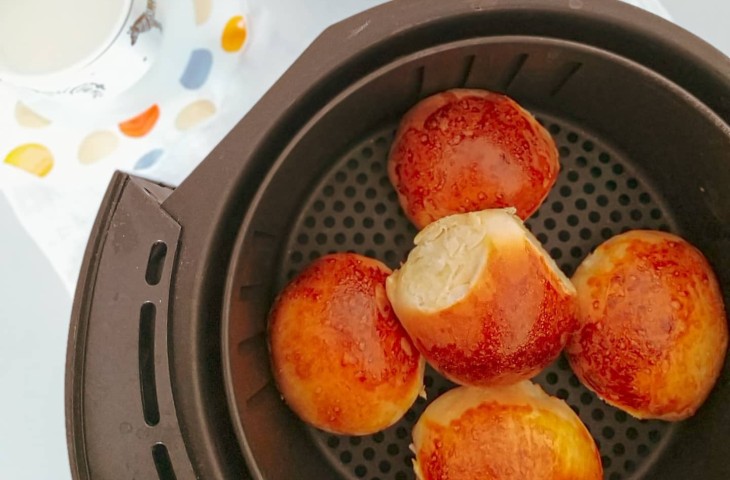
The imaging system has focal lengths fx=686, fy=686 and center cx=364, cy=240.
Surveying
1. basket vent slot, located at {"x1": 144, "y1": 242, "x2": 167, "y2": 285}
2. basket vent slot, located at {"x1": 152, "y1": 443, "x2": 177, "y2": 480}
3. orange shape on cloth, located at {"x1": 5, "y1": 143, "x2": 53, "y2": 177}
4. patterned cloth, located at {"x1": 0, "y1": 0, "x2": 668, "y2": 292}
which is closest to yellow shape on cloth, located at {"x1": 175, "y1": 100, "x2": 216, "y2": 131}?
patterned cloth, located at {"x1": 0, "y1": 0, "x2": 668, "y2": 292}

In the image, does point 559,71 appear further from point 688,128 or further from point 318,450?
point 318,450

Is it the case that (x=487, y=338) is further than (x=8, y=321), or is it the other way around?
(x=8, y=321)

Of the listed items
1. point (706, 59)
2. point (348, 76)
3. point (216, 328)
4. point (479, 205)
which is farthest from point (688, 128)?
point (216, 328)

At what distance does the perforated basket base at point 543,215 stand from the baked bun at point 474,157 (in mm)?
81

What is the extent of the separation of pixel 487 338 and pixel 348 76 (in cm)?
27

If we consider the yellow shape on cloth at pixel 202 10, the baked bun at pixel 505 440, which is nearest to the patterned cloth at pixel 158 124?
the yellow shape on cloth at pixel 202 10

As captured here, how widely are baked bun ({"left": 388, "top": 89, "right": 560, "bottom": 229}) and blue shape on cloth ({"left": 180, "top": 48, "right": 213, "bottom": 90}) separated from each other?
0.28 metres

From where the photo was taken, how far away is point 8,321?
33.2 inches

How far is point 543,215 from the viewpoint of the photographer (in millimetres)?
795

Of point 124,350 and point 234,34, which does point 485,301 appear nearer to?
point 124,350

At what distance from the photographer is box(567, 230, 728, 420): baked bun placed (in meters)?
0.66

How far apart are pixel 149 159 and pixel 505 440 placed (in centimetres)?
52

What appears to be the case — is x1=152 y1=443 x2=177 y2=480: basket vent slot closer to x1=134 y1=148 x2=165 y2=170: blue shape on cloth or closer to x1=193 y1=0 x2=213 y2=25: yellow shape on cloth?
x1=134 y1=148 x2=165 y2=170: blue shape on cloth

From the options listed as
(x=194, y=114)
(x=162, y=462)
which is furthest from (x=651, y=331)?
(x=194, y=114)
